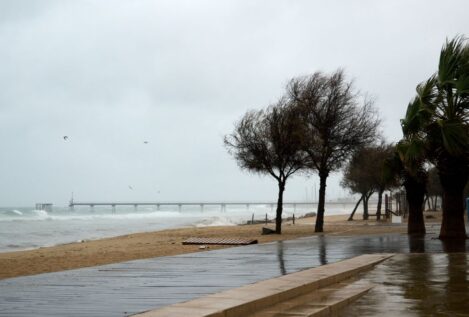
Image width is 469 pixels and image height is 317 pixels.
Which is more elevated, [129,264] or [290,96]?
[290,96]

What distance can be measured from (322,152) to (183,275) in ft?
66.3

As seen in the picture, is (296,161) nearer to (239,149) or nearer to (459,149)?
(239,149)

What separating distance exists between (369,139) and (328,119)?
116 inches

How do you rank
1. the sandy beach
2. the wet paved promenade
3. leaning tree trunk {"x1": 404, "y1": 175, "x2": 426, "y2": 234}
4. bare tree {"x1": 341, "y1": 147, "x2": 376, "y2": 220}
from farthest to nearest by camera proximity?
bare tree {"x1": 341, "y1": 147, "x2": 376, "y2": 220}
leaning tree trunk {"x1": 404, "y1": 175, "x2": 426, "y2": 234}
the sandy beach
the wet paved promenade

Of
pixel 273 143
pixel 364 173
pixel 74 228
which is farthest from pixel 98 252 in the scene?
pixel 74 228

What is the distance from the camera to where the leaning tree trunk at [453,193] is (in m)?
17.8

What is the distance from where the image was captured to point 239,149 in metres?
31.5

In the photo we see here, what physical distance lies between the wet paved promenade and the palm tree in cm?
257

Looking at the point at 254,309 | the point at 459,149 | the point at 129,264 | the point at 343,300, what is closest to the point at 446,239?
the point at 459,149

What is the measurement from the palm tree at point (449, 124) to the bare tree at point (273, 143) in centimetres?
1148

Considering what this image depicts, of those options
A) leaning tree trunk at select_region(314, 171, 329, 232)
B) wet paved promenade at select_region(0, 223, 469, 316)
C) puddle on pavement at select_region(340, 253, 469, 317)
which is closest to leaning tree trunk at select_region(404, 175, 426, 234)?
wet paved promenade at select_region(0, 223, 469, 316)

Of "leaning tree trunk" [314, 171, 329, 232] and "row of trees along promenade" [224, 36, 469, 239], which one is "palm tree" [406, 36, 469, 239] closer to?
"row of trees along promenade" [224, 36, 469, 239]

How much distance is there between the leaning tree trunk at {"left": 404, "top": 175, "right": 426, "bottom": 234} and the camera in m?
21.6

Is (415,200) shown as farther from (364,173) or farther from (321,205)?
(364,173)
